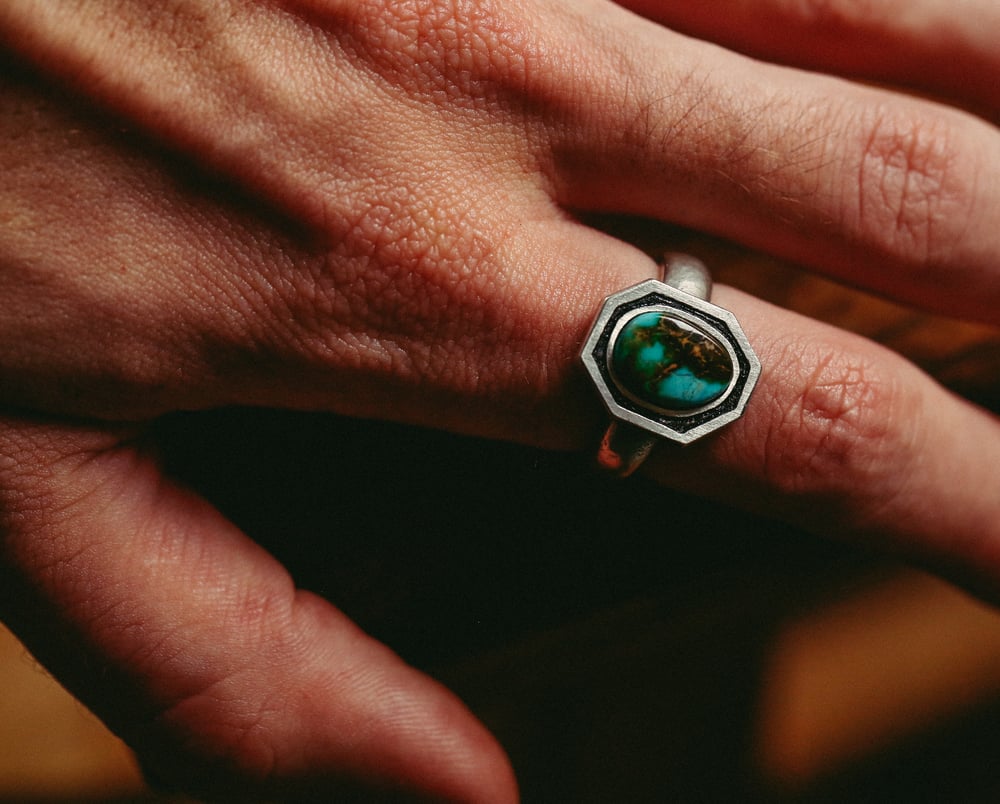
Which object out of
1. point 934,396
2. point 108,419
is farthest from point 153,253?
point 934,396

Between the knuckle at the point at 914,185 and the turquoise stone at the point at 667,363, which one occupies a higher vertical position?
the knuckle at the point at 914,185

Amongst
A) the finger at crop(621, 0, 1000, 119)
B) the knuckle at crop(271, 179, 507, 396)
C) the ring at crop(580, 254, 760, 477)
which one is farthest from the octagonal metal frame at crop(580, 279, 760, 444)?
the finger at crop(621, 0, 1000, 119)

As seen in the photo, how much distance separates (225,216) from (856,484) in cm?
73

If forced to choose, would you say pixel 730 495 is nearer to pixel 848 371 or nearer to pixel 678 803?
pixel 848 371

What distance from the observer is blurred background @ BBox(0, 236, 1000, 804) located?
2.99ft

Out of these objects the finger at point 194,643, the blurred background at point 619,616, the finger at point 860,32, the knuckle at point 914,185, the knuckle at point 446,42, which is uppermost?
the finger at point 860,32

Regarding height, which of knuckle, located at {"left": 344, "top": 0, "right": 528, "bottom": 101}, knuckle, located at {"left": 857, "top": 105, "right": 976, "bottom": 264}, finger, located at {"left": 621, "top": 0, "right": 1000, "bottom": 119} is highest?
finger, located at {"left": 621, "top": 0, "right": 1000, "bottom": 119}

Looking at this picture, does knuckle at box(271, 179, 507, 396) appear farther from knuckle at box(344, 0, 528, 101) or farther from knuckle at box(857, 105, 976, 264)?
knuckle at box(857, 105, 976, 264)

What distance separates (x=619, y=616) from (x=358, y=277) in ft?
1.92

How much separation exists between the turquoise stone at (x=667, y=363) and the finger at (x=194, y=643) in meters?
0.42

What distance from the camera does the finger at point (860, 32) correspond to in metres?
0.89

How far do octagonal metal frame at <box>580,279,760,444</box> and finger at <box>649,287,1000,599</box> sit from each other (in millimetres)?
47

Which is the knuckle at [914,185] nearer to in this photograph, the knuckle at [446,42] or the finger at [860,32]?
the finger at [860,32]

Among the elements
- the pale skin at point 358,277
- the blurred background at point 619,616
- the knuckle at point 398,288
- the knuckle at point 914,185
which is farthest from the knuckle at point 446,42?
the knuckle at point 914,185
